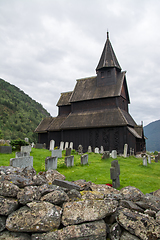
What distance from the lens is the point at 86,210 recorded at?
15.8ft

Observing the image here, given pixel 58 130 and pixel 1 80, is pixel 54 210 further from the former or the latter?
pixel 1 80

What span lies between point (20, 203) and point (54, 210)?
3.10 ft


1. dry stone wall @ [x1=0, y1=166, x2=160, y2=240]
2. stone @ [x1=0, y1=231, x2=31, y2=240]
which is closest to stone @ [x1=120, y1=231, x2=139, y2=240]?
dry stone wall @ [x1=0, y1=166, x2=160, y2=240]

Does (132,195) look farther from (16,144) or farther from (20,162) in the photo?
(16,144)

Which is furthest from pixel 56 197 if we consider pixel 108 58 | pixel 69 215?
pixel 108 58

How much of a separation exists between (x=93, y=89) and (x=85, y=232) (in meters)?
24.9

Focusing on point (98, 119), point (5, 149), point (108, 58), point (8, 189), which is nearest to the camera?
point (8, 189)

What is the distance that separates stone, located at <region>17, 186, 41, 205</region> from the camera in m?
4.82

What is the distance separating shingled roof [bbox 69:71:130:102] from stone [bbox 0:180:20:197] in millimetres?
21381

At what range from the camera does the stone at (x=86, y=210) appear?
468cm

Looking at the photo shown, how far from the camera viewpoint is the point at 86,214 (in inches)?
187

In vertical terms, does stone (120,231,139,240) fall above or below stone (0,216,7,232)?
below

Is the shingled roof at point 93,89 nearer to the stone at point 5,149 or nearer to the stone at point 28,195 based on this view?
the stone at point 5,149

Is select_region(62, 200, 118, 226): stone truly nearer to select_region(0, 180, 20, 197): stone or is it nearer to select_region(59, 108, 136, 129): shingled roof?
select_region(0, 180, 20, 197): stone
